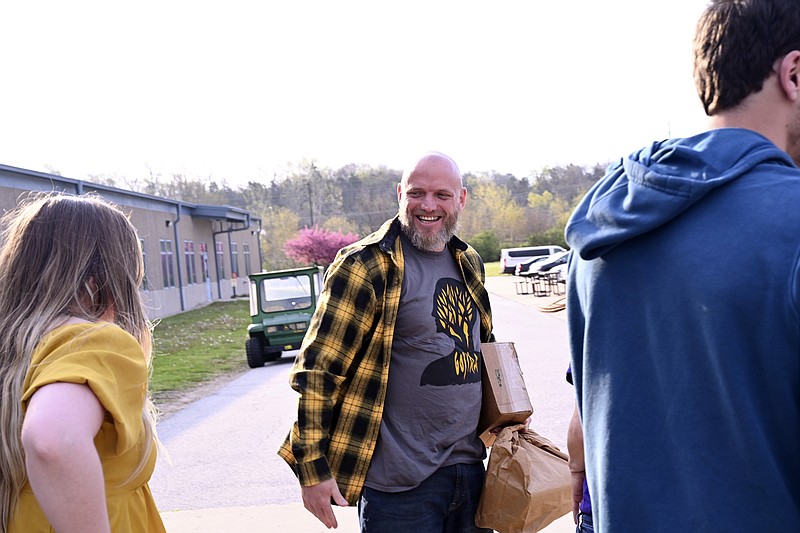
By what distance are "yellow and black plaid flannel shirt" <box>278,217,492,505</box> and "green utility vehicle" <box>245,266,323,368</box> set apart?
12.3m

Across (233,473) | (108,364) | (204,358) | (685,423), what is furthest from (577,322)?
(204,358)

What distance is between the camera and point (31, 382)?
193cm

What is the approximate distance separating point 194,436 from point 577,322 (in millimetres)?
8283

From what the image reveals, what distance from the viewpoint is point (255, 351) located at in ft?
51.9

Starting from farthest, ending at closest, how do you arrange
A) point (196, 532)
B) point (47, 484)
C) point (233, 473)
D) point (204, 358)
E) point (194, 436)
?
point (204, 358)
point (194, 436)
point (233, 473)
point (196, 532)
point (47, 484)

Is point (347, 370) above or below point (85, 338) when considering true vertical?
below

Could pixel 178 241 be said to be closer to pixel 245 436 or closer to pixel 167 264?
pixel 167 264

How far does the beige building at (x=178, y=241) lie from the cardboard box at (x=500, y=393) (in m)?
20.7

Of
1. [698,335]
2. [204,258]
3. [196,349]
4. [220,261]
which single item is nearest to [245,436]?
[698,335]

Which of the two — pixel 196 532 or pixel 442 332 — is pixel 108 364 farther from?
pixel 196 532

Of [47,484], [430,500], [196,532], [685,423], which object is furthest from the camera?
[196,532]

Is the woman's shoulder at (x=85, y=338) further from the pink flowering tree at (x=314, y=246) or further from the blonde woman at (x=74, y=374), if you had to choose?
the pink flowering tree at (x=314, y=246)

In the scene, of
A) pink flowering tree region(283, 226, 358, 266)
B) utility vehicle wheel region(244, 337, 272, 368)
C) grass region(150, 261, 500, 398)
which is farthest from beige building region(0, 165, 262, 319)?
pink flowering tree region(283, 226, 358, 266)

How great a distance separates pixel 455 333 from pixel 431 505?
677mm
